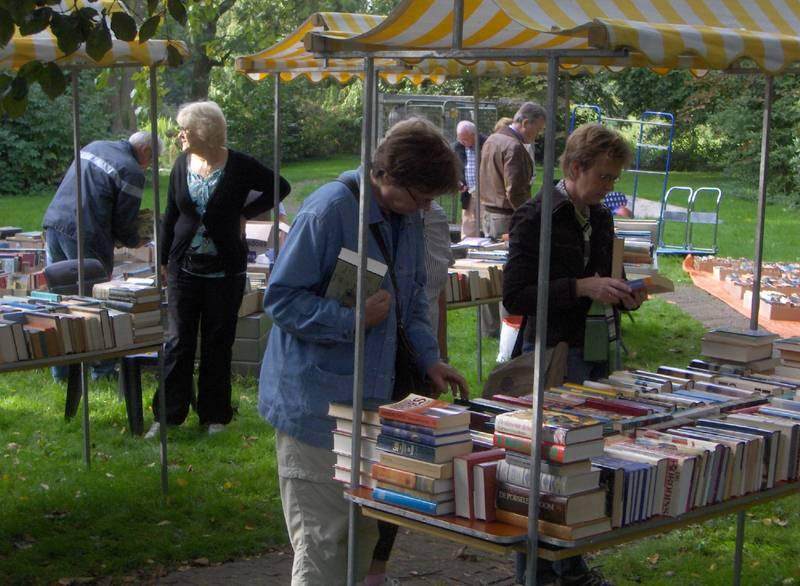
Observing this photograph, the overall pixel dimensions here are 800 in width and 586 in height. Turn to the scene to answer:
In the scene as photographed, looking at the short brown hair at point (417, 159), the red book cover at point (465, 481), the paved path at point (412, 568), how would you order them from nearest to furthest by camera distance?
the red book cover at point (465, 481) < the short brown hair at point (417, 159) < the paved path at point (412, 568)

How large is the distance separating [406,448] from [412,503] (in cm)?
15

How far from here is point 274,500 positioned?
6.24m

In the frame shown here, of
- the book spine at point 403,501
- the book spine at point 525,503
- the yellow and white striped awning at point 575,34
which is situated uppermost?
the yellow and white striped awning at point 575,34

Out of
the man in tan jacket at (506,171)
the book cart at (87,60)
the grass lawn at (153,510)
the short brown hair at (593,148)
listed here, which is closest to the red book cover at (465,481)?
the short brown hair at (593,148)

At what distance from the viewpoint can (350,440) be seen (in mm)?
3479

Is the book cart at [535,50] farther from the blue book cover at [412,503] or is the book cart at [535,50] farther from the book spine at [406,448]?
the book spine at [406,448]

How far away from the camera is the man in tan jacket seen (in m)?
10.3

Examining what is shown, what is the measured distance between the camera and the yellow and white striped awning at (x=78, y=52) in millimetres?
5539

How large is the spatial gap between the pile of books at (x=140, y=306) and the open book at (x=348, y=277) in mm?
2587

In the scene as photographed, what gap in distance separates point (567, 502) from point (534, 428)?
213 mm

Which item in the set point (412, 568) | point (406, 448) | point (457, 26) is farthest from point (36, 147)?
point (406, 448)

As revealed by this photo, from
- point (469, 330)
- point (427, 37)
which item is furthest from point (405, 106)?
point (427, 37)

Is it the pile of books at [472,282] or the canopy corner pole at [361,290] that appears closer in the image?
the canopy corner pole at [361,290]

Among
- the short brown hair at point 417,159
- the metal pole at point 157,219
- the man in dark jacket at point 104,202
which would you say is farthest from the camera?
the man in dark jacket at point 104,202
